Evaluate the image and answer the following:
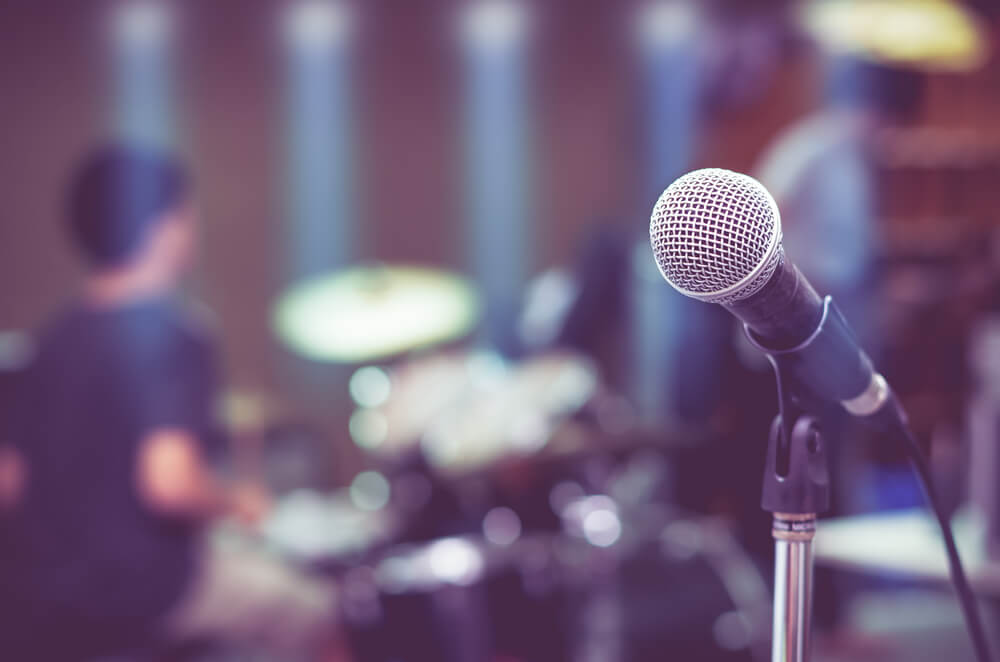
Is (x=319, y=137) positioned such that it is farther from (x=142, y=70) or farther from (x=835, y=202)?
(x=835, y=202)

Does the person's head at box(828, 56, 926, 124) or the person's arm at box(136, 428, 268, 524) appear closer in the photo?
the person's arm at box(136, 428, 268, 524)

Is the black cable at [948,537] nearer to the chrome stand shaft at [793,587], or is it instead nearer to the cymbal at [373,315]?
the chrome stand shaft at [793,587]

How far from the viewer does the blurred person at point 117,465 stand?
5.87 feet

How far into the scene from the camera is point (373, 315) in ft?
10.4

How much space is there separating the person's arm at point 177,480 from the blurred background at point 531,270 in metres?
0.27

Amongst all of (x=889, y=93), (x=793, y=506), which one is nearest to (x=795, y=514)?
(x=793, y=506)

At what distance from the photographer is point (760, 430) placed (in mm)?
2963

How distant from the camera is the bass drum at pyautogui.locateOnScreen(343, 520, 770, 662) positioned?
2.17m

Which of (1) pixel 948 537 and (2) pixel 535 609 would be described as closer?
(1) pixel 948 537

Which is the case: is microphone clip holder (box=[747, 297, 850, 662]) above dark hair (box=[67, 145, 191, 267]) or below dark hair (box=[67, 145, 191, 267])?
below

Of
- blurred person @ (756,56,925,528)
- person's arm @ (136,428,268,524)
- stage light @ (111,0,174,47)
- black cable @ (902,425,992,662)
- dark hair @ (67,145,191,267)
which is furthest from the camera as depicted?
stage light @ (111,0,174,47)

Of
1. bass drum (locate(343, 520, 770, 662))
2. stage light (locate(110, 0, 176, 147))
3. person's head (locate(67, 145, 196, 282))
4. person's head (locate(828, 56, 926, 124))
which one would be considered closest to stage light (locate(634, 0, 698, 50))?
person's head (locate(828, 56, 926, 124))

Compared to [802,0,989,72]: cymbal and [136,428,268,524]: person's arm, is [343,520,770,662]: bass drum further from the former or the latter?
[802,0,989,72]: cymbal

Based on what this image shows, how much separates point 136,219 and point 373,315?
134 centimetres
